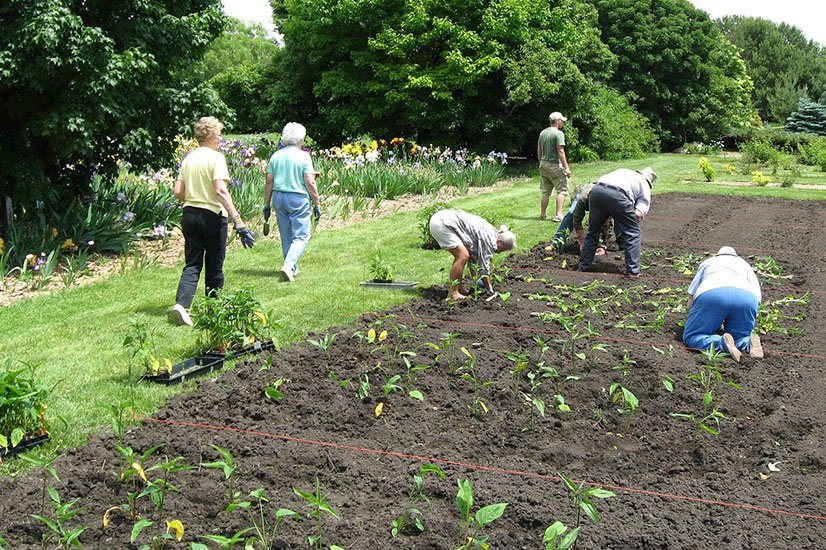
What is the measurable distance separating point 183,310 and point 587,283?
405cm

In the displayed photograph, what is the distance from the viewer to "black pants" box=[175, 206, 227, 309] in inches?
270

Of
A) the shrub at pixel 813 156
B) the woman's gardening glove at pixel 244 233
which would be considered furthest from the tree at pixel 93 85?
the shrub at pixel 813 156

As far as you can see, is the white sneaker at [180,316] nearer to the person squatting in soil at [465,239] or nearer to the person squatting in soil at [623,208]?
the person squatting in soil at [465,239]

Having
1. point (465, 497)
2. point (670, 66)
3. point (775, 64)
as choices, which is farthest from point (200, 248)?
point (775, 64)

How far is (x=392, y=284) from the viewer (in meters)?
8.21

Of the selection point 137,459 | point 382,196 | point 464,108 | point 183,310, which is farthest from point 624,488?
point 464,108

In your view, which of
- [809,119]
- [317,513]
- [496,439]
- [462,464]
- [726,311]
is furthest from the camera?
[809,119]

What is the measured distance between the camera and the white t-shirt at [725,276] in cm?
626

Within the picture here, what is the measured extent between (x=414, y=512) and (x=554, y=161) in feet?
31.1

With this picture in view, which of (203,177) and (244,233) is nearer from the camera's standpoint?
(203,177)

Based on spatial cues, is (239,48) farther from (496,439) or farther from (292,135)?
(496,439)

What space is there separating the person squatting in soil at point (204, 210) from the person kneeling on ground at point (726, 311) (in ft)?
12.3

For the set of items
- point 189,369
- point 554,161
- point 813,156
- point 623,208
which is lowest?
point 813,156

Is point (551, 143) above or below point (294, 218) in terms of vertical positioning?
above
